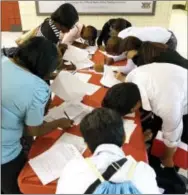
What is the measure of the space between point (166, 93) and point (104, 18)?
288 centimetres

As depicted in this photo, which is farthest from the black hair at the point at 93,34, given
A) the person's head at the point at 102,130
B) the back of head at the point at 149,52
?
the person's head at the point at 102,130

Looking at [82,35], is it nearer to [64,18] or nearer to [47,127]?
[64,18]

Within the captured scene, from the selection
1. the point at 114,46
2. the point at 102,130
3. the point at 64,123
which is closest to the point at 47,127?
the point at 64,123

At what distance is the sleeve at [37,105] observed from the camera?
1131 millimetres

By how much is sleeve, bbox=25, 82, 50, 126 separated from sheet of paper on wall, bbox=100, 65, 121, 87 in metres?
0.78

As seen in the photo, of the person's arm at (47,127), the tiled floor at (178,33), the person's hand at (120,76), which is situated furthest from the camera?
the tiled floor at (178,33)

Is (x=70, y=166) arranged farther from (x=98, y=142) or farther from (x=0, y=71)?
(x=0, y=71)

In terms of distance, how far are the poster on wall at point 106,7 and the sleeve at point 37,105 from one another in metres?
2.97

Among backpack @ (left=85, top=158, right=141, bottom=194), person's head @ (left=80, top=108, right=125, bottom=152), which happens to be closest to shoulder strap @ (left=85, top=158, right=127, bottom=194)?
backpack @ (left=85, top=158, right=141, bottom=194)

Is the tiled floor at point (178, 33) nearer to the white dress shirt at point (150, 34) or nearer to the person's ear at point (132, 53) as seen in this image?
the white dress shirt at point (150, 34)

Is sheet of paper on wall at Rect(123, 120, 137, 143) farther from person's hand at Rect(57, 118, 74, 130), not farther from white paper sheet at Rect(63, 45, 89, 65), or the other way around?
white paper sheet at Rect(63, 45, 89, 65)

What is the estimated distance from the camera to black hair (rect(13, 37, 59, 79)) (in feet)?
3.92

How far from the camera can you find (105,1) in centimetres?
382

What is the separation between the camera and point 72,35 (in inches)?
99.2
